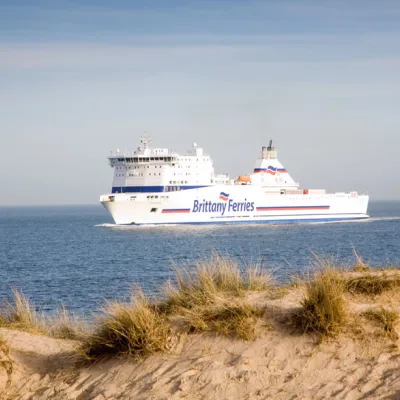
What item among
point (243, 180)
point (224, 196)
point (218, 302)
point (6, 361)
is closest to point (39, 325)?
point (6, 361)

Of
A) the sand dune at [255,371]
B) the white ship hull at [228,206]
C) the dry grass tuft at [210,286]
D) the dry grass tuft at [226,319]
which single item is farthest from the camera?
the white ship hull at [228,206]

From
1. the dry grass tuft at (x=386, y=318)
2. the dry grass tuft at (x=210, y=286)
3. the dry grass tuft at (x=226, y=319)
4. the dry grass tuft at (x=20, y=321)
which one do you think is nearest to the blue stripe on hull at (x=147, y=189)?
the dry grass tuft at (x=20, y=321)

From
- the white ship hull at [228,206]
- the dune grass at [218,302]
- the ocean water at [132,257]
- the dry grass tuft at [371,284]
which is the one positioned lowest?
the ocean water at [132,257]

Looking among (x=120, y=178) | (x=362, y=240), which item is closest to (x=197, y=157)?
(x=120, y=178)

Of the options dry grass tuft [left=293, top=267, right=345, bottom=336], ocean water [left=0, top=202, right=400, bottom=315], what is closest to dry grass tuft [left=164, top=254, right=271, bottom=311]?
dry grass tuft [left=293, top=267, right=345, bottom=336]

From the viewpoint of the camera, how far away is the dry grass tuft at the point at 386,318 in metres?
6.12

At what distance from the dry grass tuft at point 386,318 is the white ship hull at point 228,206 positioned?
155ft

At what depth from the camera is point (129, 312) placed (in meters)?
6.73

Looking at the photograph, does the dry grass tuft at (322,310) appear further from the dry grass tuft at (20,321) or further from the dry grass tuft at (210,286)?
the dry grass tuft at (20,321)

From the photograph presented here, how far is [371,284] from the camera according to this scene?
7.16 meters

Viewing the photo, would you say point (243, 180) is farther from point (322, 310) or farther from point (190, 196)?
point (322, 310)

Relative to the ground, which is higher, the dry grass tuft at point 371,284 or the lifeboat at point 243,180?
the lifeboat at point 243,180

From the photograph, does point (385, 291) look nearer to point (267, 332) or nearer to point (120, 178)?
point (267, 332)

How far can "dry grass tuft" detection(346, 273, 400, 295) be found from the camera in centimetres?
709
